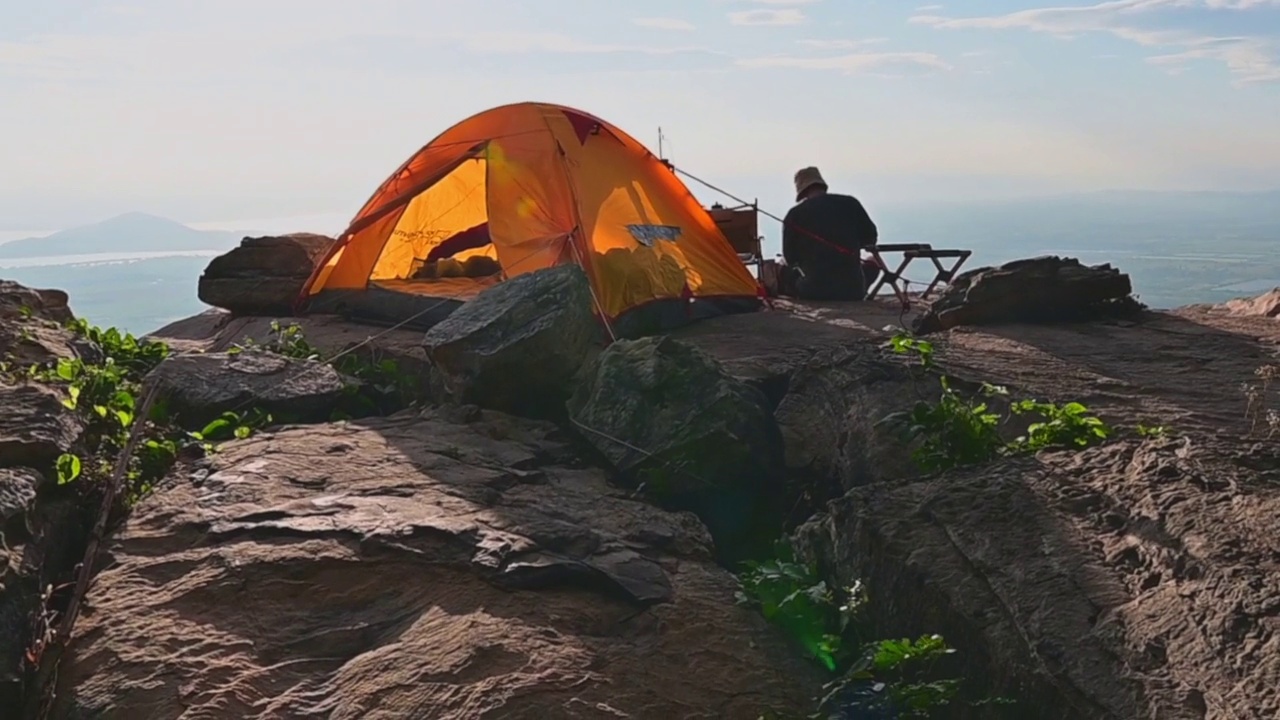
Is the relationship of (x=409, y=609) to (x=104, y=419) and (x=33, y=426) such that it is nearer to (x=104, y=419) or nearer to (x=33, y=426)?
(x=33, y=426)

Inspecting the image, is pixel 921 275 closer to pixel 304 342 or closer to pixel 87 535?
pixel 304 342

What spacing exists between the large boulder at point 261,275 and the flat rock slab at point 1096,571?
32.8ft

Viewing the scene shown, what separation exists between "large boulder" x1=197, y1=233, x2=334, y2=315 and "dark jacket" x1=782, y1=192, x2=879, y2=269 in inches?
229

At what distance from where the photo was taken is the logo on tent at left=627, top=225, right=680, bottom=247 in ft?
36.8

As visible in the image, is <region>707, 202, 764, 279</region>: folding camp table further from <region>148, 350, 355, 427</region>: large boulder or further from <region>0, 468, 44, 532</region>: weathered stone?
<region>0, 468, 44, 532</region>: weathered stone

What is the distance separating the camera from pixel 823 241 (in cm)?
1306

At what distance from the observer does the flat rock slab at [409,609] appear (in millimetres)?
3975

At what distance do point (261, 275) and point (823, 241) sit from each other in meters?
7.17

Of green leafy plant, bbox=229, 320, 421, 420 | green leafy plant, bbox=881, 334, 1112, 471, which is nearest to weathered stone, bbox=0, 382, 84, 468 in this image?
green leafy plant, bbox=229, 320, 421, 420

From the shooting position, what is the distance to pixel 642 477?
20.7 feet

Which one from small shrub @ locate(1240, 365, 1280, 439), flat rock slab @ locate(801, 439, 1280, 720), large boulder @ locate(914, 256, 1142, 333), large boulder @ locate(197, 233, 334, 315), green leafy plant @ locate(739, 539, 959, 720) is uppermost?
large boulder @ locate(197, 233, 334, 315)

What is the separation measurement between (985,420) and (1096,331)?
166 inches

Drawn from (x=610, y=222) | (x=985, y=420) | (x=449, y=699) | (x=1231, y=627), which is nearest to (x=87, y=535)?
(x=449, y=699)

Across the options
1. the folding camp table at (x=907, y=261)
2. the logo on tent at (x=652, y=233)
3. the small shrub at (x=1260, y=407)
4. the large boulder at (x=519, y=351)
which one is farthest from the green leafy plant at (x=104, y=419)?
the folding camp table at (x=907, y=261)
